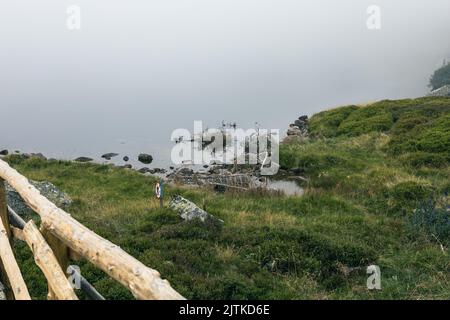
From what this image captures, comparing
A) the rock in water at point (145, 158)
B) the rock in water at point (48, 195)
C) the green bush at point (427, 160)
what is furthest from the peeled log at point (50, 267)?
the rock in water at point (145, 158)

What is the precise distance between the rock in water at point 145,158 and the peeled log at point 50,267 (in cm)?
3229

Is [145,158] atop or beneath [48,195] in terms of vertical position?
beneath

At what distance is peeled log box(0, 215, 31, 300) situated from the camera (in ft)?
16.9

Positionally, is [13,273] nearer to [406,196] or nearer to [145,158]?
[406,196]

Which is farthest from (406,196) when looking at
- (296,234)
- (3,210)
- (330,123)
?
(330,123)

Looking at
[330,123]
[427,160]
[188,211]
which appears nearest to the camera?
[188,211]

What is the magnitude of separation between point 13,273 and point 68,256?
3.34 ft

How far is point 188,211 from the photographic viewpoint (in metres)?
12.6

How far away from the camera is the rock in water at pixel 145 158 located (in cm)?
3738

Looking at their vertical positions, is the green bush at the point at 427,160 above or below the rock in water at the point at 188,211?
above

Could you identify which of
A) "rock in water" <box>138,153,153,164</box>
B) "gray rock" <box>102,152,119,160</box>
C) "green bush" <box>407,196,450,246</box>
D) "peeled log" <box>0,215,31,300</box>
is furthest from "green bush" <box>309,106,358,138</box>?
"peeled log" <box>0,215,31,300</box>

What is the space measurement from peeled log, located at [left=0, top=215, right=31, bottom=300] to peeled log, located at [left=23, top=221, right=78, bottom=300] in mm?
472

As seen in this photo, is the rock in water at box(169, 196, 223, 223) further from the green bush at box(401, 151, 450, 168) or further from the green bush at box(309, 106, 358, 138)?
the green bush at box(309, 106, 358, 138)

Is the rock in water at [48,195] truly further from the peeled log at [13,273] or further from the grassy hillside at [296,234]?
the peeled log at [13,273]
